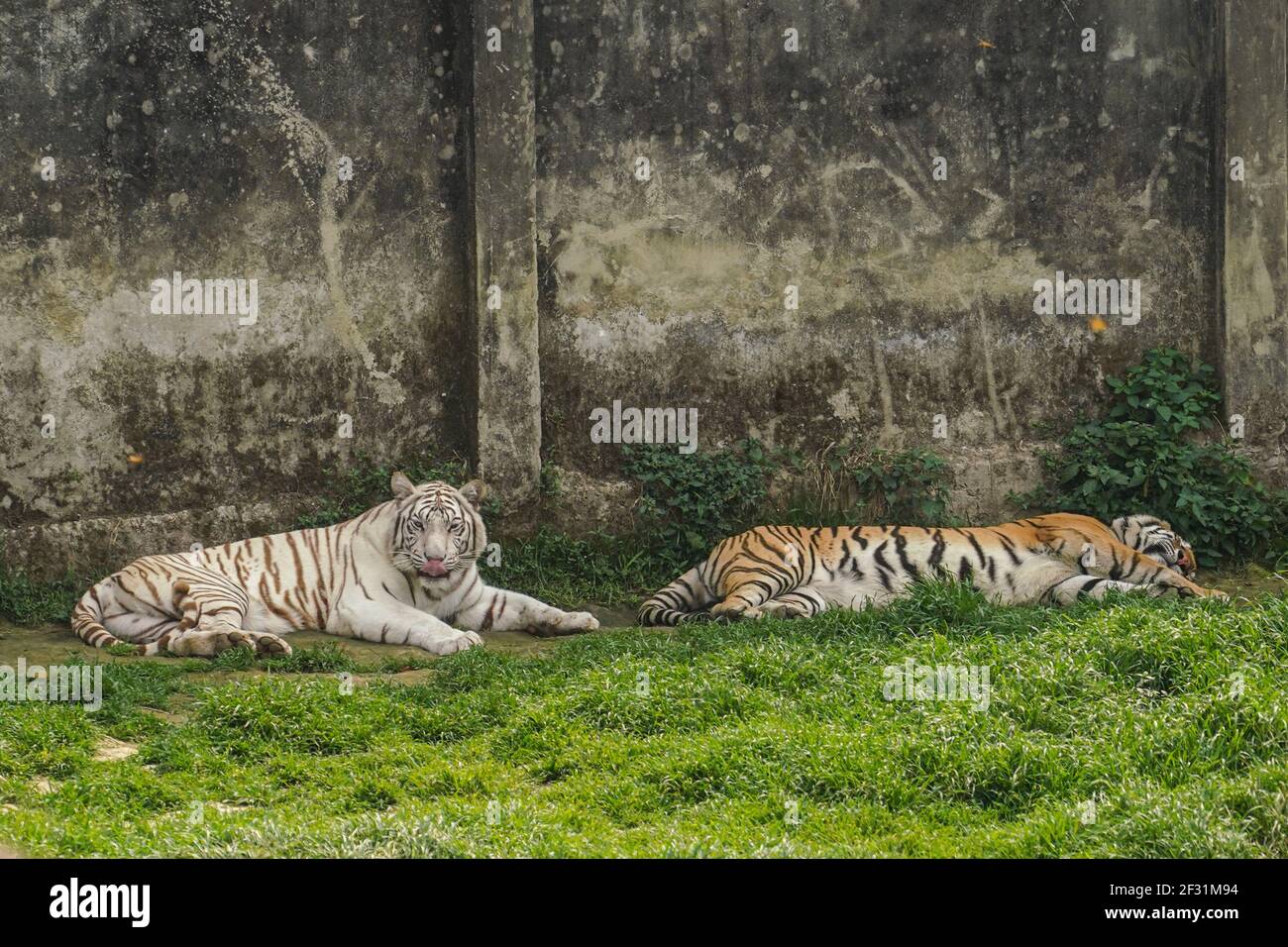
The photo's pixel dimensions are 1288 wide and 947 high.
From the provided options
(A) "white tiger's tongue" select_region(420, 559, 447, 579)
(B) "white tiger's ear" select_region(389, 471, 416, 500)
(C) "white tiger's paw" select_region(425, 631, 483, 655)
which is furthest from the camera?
(B) "white tiger's ear" select_region(389, 471, 416, 500)

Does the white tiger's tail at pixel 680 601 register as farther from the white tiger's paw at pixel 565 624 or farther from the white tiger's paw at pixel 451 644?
the white tiger's paw at pixel 451 644

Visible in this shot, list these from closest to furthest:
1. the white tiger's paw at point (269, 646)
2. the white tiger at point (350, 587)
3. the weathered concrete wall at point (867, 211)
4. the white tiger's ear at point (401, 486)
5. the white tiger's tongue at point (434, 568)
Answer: the white tiger's paw at point (269, 646)
the white tiger at point (350, 587)
the white tiger's tongue at point (434, 568)
the white tiger's ear at point (401, 486)
the weathered concrete wall at point (867, 211)

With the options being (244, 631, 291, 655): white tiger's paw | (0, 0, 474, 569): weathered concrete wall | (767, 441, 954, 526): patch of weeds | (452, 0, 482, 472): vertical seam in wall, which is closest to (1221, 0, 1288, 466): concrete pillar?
(767, 441, 954, 526): patch of weeds

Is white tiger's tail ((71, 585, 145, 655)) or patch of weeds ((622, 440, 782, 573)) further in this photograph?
patch of weeds ((622, 440, 782, 573))

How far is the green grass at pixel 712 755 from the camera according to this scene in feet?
15.1

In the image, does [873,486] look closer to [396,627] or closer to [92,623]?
[396,627]

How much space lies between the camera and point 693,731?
5.69m

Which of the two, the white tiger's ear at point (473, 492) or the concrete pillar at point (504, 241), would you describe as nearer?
the white tiger's ear at point (473, 492)

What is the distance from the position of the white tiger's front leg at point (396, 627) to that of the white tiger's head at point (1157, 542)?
364 cm

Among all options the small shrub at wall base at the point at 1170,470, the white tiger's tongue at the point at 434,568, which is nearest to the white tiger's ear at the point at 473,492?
the white tiger's tongue at the point at 434,568

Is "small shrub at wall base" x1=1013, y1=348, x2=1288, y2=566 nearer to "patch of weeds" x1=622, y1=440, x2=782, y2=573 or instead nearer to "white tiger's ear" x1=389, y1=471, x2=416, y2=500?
"patch of weeds" x1=622, y1=440, x2=782, y2=573

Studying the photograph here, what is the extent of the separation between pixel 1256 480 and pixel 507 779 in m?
5.77

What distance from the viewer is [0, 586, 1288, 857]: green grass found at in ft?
15.1

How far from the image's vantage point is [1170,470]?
9.03 meters
